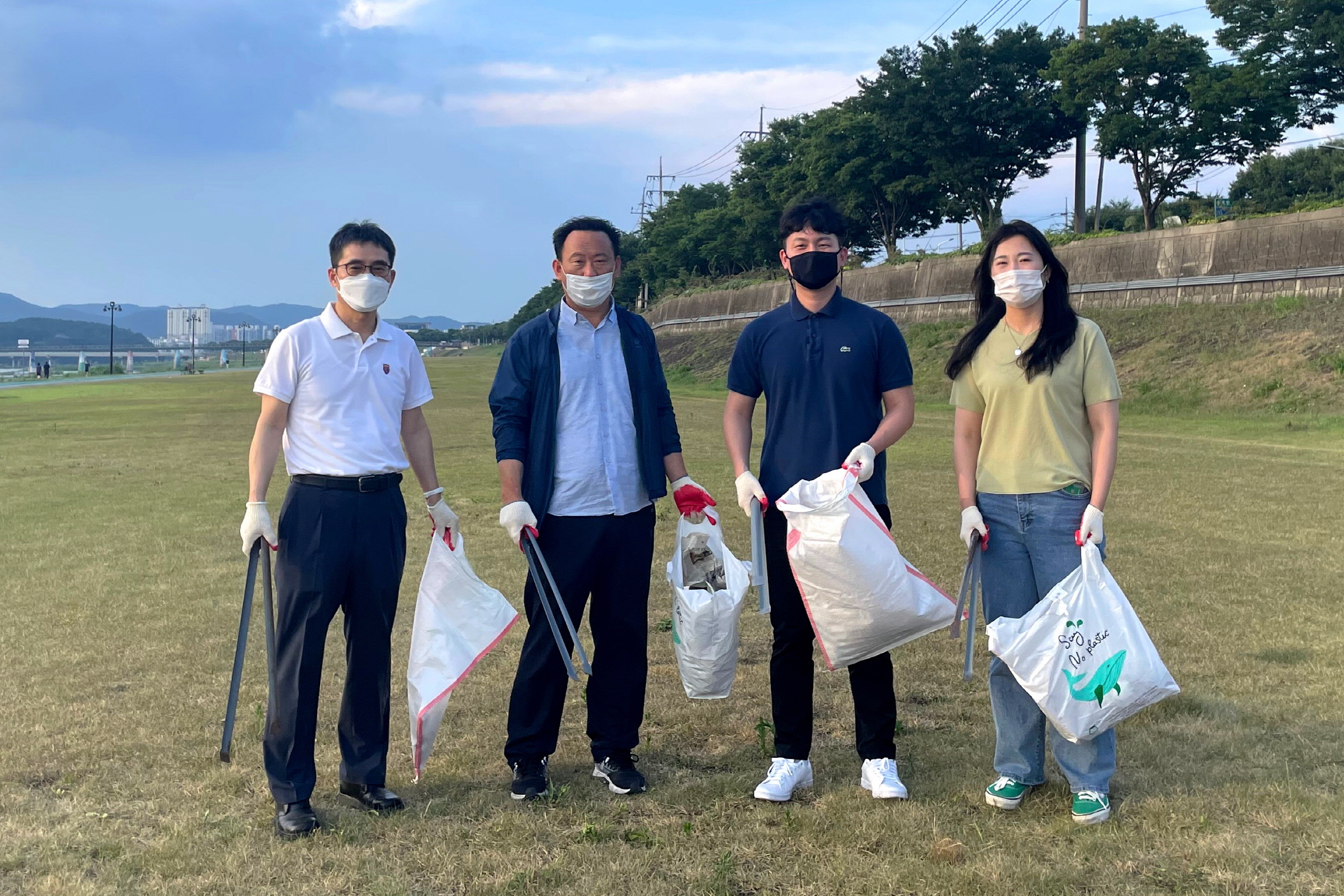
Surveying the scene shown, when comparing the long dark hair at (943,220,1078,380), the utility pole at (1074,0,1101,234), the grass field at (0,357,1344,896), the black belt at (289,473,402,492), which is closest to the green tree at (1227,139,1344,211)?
the utility pole at (1074,0,1101,234)

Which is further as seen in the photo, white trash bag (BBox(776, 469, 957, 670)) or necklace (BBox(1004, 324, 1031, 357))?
necklace (BBox(1004, 324, 1031, 357))

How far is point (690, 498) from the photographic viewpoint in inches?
156

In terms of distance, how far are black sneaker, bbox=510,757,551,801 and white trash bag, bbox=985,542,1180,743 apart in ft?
5.30

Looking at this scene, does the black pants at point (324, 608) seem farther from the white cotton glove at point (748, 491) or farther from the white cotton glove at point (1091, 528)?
the white cotton glove at point (1091, 528)

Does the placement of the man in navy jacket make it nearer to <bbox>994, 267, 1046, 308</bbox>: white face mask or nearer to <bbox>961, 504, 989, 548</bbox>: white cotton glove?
<bbox>961, 504, 989, 548</bbox>: white cotton glove

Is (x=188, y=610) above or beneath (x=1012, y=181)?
beneath

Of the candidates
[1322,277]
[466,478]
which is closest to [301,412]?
[466,478]

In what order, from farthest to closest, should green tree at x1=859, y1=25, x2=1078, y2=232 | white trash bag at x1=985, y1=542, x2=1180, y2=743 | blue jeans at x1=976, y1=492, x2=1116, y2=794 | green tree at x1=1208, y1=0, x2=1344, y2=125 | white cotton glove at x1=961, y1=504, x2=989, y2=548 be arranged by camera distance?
green tree at x1=859, y1=25, x2=1078, y2=232 → green tree at x1=1208, y1=0, x2=1344, y2=125 → white cotton glove at x1=961, y1=504, x2=989, y2=548 → blue jeans at x1=976, y1=492, x2=1116, y2=794 → white trash bag at x1=985, y1=542, x2=1180, y2=743

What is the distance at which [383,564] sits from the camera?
3721mm

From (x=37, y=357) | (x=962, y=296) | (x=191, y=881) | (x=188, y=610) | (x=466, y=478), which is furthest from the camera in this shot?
(x=37, y=357)

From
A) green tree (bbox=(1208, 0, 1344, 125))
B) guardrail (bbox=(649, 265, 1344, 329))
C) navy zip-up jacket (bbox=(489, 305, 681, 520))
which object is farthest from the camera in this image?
Answer: green tree (bbox=(1208, 0, 1344, 125))

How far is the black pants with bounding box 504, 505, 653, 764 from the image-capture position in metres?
3.91

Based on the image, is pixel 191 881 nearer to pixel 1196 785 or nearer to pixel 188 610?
pixel 1196 785

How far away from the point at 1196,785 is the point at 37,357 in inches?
7160
